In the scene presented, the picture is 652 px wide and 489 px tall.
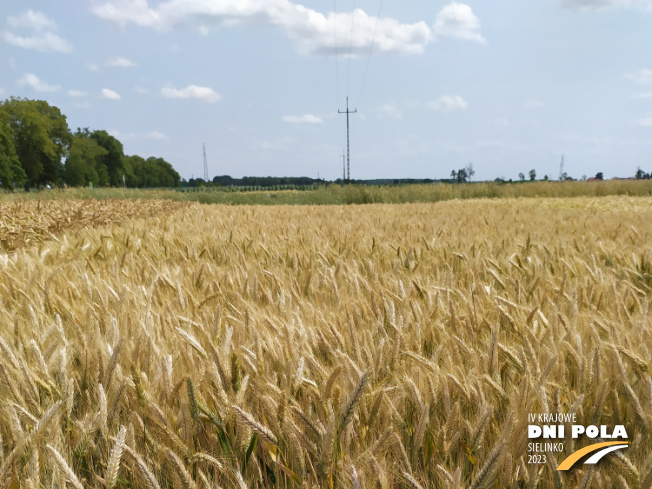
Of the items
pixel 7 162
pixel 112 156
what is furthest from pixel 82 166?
pixel 112 156

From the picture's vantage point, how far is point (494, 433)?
880 millimetres

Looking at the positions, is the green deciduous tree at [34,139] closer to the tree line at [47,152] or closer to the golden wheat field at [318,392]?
the tree line at [47,152]

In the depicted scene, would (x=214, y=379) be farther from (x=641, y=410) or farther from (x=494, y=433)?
(x=641, y=410)

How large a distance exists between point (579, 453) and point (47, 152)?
58.4 m

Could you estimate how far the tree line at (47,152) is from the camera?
43625 millimetres

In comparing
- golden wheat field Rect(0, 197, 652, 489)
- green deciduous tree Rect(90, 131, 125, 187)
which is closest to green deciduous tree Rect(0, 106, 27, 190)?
green deciduous tree Rect(90, 131, 125, 187)

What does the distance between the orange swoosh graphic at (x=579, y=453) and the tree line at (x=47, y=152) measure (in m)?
45.3

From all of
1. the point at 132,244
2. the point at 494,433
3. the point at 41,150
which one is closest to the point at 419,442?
the point at 494,433

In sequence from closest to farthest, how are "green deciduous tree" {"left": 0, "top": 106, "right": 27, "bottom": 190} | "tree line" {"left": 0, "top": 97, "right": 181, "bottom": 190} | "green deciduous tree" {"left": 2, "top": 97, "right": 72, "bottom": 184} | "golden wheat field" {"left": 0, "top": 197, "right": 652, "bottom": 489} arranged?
"golden wheat field" {"left": 0, "top": 197, "right": 652, "bottom": 489} → "green deciduous tree" {"left": 0, "top": 106, "right": 27, "bottom": 190} → "tree line" {"left": 0, "top": 97, "right": 181, "bottom": 190} → "green deciduous tree" {"left": 2, "top": 97, "right": 72, "bottom": 184}

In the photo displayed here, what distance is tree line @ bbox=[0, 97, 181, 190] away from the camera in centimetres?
4362

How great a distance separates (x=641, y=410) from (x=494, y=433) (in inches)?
10.7

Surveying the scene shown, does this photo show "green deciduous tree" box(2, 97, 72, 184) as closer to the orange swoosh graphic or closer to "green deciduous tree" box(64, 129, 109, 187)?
"green deciduous tree" box(64, 129, 109, 187)

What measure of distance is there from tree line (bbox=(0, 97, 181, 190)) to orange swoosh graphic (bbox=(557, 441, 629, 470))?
45263mm

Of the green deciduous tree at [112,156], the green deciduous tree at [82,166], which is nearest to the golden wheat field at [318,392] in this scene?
the green deciduous tree at [82,166]
